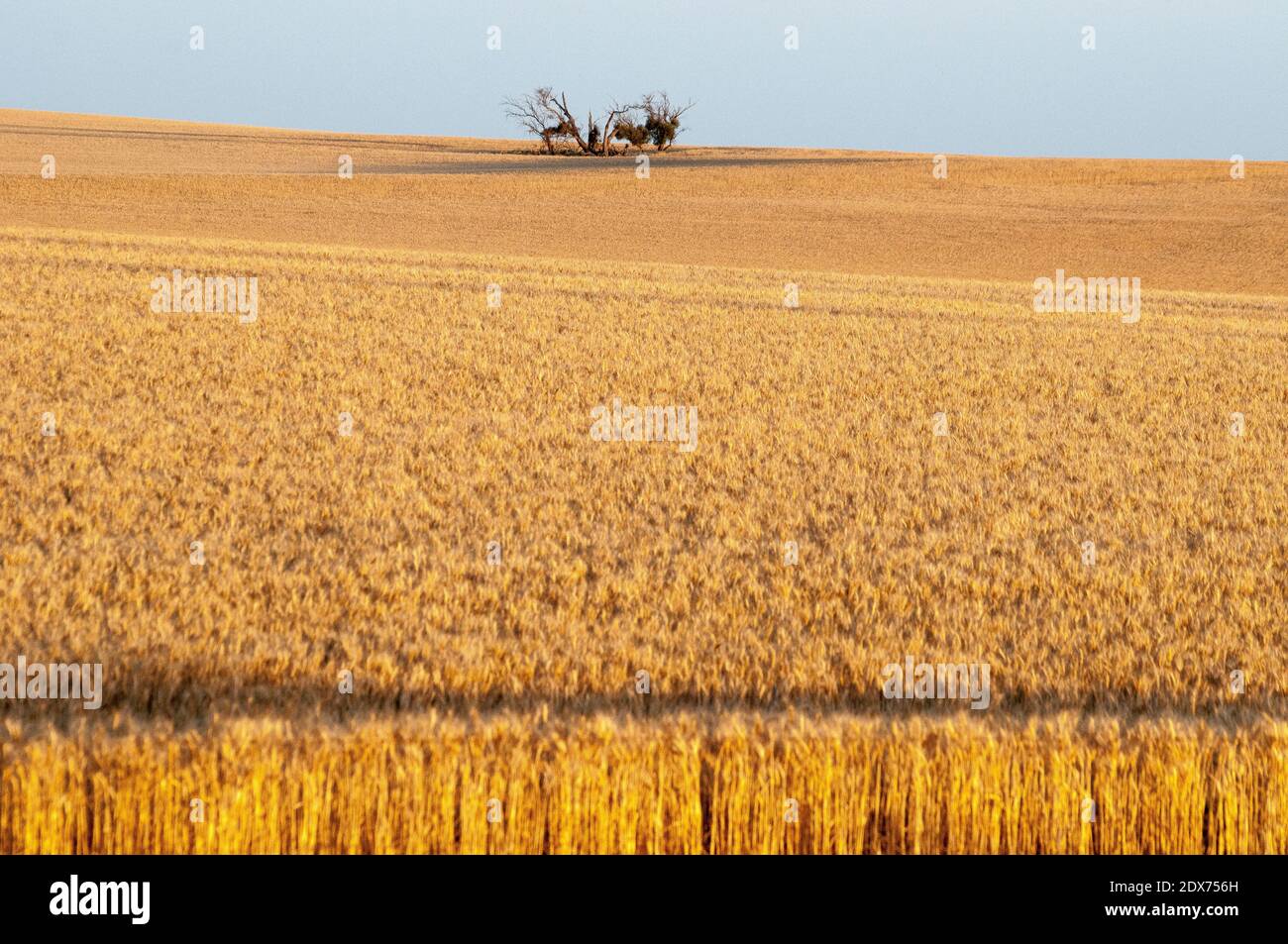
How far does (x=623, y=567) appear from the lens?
6.65 meters

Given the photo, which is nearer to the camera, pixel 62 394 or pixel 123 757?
pixel 123 757

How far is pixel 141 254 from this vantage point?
64.0 feet

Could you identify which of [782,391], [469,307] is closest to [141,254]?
[469,307]

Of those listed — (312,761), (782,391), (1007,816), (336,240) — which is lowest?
(1007,816)

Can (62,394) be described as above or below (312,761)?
above

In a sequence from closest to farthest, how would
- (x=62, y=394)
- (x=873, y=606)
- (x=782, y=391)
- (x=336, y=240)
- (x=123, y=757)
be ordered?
(x=123, y=757) → (x=873, y=606) → (x=62, y=394) → (x=782, y=391) → (x=336, y=240)

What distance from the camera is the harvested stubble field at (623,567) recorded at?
3721 mm

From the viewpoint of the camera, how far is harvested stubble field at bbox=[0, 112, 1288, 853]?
12.2ft

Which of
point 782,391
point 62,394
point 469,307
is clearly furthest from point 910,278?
point 62,394

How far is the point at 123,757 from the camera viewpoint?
3.60 meters

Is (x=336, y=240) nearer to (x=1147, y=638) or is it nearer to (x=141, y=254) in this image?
(x=141, y=254)
